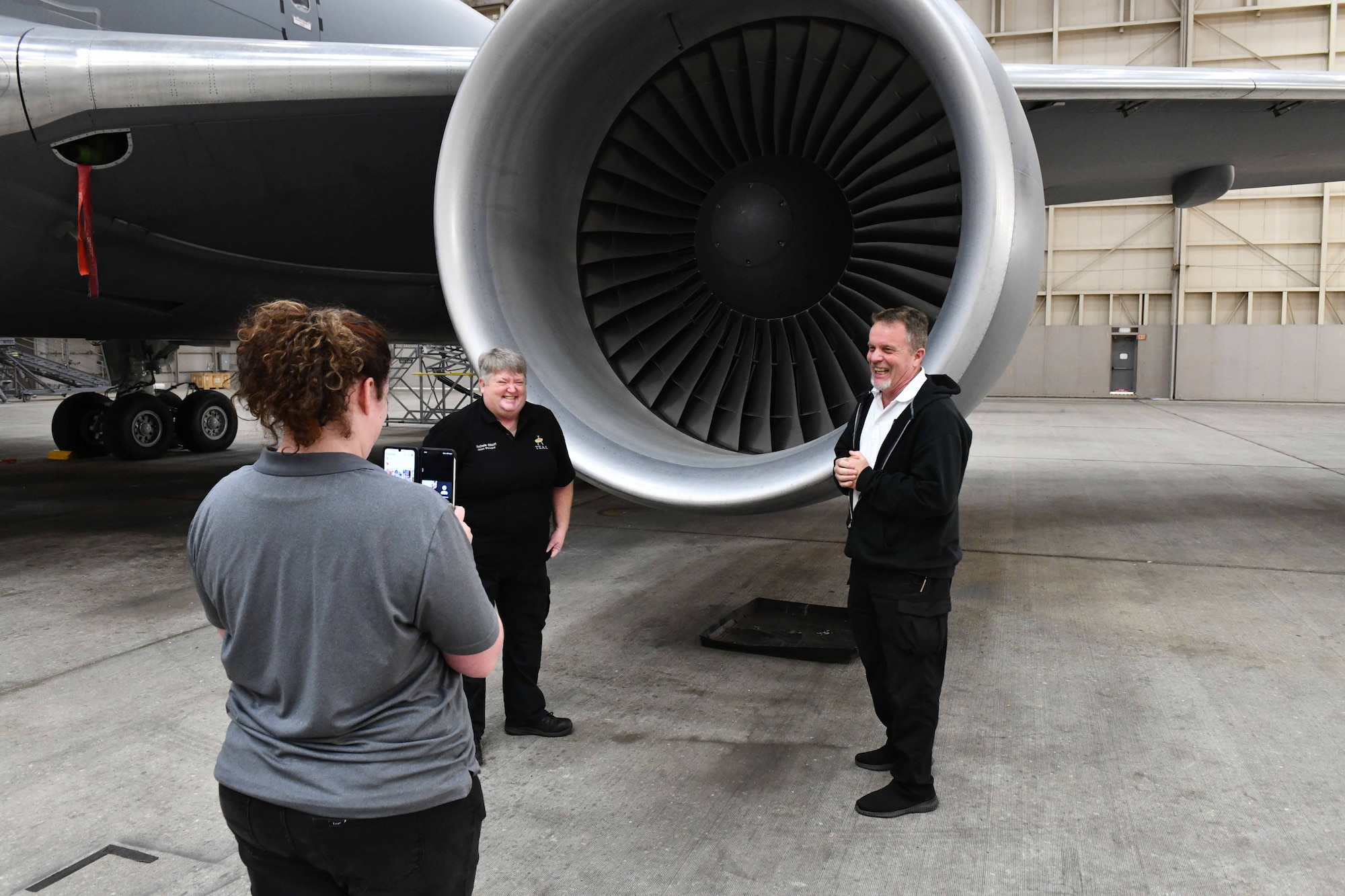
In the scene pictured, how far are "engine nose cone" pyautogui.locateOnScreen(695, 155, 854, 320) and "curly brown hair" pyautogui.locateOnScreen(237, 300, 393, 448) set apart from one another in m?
2.62

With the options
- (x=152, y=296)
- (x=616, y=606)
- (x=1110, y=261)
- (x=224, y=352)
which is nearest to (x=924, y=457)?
(x=616, y=606)

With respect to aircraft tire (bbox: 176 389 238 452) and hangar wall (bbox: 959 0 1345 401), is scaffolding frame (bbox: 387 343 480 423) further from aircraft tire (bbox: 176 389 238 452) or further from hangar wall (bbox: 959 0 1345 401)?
hangar wall (bbox: 959 0 1345 401)

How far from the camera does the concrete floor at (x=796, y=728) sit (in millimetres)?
2039

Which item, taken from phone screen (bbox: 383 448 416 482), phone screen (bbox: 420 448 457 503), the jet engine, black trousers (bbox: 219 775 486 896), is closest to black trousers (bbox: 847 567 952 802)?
the jet engine

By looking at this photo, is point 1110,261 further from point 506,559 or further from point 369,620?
point 369,620

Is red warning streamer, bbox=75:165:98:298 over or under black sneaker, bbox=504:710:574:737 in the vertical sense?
over

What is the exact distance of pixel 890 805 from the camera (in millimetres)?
2248

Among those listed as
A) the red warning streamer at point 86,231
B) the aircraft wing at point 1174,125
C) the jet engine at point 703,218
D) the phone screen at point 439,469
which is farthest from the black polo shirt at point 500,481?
the aircraft wing at point 1174,125

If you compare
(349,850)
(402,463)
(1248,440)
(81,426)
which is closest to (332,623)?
(349,850)

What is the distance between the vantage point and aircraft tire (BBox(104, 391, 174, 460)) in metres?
9.37

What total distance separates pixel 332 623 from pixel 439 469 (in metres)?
0.78

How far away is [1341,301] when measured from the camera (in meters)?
19.5

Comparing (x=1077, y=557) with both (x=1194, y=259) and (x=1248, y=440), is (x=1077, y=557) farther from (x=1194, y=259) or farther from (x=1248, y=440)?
(x=1194, y=259)

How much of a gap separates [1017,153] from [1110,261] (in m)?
20.4
